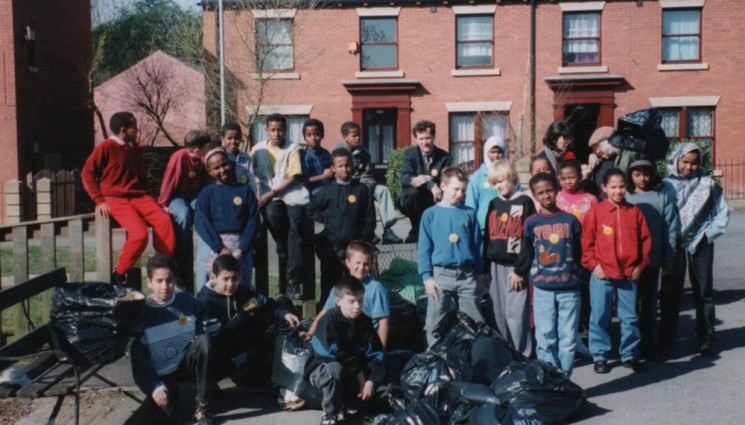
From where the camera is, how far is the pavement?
614 cm

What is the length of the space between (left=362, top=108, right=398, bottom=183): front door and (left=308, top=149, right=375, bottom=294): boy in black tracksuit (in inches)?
779

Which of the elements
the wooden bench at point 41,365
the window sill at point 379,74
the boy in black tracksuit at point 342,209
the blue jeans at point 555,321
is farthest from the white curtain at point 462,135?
the wooden bench at point 41,365

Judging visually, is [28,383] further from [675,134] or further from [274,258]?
[675,134]

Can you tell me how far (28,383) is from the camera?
18.2 ft

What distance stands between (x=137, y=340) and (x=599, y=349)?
383 cm

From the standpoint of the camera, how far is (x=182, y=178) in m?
7.96

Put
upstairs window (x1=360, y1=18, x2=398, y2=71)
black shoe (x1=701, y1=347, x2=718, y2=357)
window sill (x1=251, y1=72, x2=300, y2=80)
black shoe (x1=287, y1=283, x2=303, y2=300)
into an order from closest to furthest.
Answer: black shoe (x1=701, y1=347, x2=718, y2=357) → black shoe (x1=287, y1=283, x2=303, y2=300) → window sill (x1=251, y1=72, x2=300, y2=80) → upstairs window (x1=360, y1=18, x2=398, y2=71)

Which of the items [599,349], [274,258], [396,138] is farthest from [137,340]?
[396,138]

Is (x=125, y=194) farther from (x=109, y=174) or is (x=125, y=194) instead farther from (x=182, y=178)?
(x=182, y=178)

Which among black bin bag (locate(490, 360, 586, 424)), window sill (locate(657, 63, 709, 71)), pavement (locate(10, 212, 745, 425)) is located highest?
window sill (locate(657, 63, 709, 71))

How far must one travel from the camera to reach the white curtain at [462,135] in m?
27.3

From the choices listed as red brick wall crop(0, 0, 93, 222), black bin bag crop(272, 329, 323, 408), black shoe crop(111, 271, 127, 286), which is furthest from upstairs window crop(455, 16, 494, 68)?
black bin bag crop(272, 329, 323, 408)

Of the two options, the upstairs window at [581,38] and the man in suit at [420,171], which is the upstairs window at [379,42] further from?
the man in suit at [420,171]

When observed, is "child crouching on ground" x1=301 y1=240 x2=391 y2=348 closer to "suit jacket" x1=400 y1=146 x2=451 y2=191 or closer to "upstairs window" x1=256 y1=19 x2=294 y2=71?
"suit jacket" x1=400 y1=146 x2=451 y2=191
